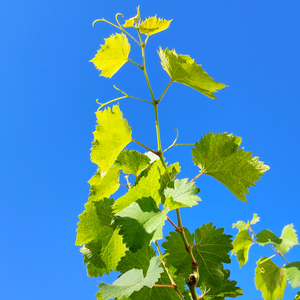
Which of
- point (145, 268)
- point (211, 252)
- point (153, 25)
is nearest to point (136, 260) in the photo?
point (145, 268)

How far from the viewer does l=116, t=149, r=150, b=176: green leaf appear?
3.62 feet

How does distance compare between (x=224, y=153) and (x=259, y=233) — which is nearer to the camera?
(x=224, y=153)

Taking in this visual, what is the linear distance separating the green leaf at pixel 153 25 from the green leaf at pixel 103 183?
54 cm

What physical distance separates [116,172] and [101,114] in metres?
0.34

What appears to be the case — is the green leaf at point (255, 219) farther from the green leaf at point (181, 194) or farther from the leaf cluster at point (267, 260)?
the green leaf at point (181, 194)

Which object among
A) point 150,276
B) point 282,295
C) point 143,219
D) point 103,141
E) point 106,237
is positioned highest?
point 103,141

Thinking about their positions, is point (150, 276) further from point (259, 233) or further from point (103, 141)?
point (259, 233)

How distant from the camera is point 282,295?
6.38ft

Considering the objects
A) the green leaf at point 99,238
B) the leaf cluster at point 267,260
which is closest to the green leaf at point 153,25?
the green leaf at point 99,238

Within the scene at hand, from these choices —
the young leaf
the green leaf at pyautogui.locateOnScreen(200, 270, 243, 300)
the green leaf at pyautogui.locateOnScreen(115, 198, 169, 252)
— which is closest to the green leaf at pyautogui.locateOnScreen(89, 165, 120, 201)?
the young leaf

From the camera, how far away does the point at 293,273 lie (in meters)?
1.57

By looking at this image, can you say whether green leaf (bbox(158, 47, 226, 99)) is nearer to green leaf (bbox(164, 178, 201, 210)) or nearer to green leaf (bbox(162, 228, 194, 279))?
green leaf (bbox(164, 178, 201, 210))

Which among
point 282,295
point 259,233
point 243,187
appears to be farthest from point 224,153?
point 282,295

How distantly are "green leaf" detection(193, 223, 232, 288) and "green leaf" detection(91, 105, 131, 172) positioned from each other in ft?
1.42
